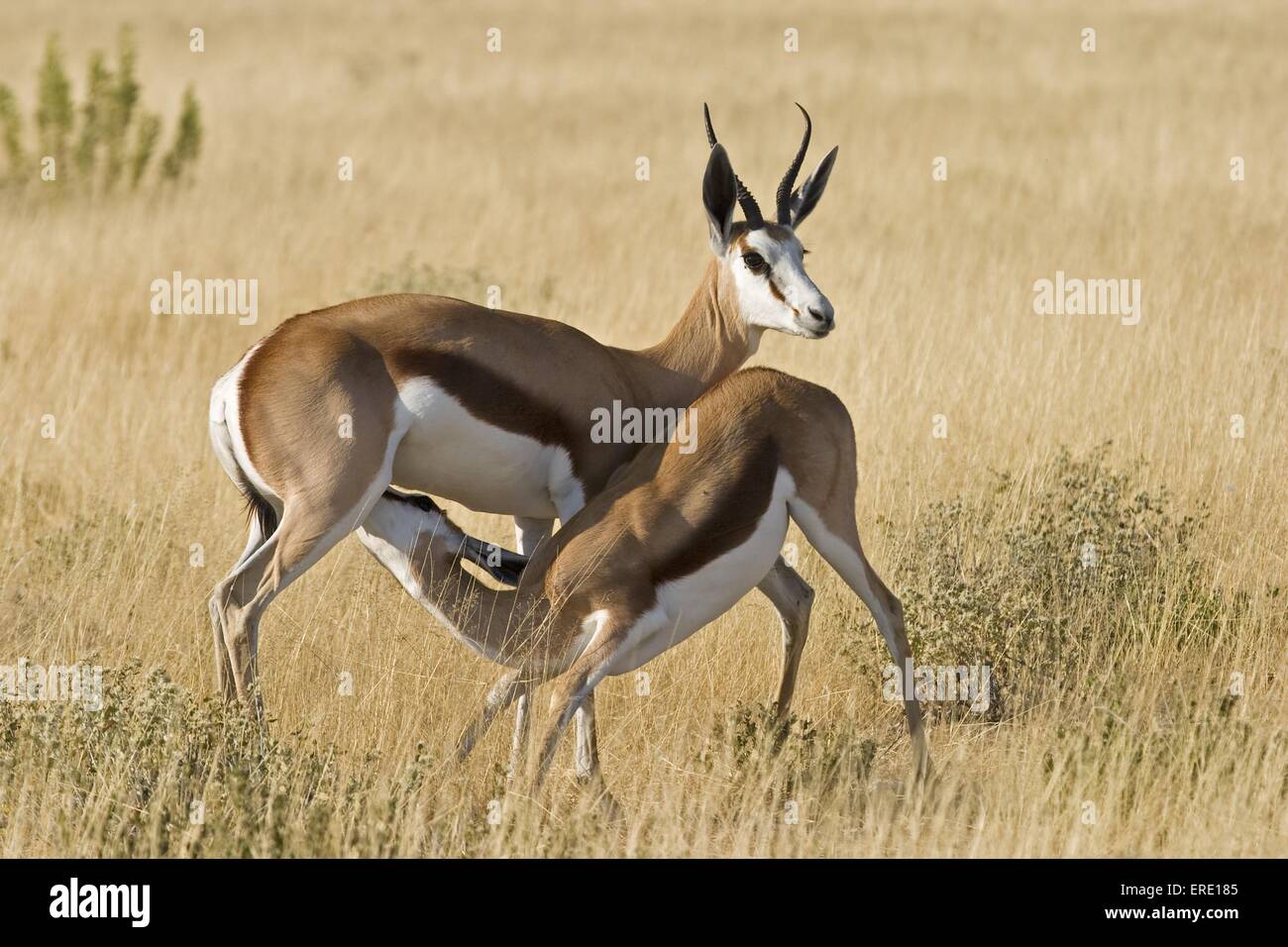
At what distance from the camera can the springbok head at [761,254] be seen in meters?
6.19

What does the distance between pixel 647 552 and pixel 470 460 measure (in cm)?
79

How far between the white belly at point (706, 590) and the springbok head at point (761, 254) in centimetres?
80

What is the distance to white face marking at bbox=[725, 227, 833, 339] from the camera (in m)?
6.11

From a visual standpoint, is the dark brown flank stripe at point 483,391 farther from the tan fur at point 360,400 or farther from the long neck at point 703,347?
the long neck at point 703,347

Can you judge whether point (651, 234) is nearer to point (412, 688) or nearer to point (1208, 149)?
point (1208, 149)

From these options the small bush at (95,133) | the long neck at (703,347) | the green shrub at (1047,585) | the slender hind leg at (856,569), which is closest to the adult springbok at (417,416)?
the long neck at (703,347)

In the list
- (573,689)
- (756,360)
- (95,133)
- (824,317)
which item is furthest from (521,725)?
(95,133)

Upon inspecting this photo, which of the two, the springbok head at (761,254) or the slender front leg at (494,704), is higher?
the springbok head at (761,254)

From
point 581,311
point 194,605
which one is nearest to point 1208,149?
point 581,311

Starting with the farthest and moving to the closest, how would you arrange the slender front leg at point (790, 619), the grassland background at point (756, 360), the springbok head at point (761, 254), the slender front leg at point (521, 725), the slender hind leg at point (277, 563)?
the slender front leg at point (790, 619), the springbok head at point (761, 254), the slender front leg at point (521, 725), the slender hind leg at point (277, 563), the grassland background at point (756, 360)

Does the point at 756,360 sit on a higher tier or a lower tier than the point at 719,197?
lower

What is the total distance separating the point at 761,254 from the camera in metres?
6.33

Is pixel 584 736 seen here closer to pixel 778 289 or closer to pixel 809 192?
pixel 778 289
